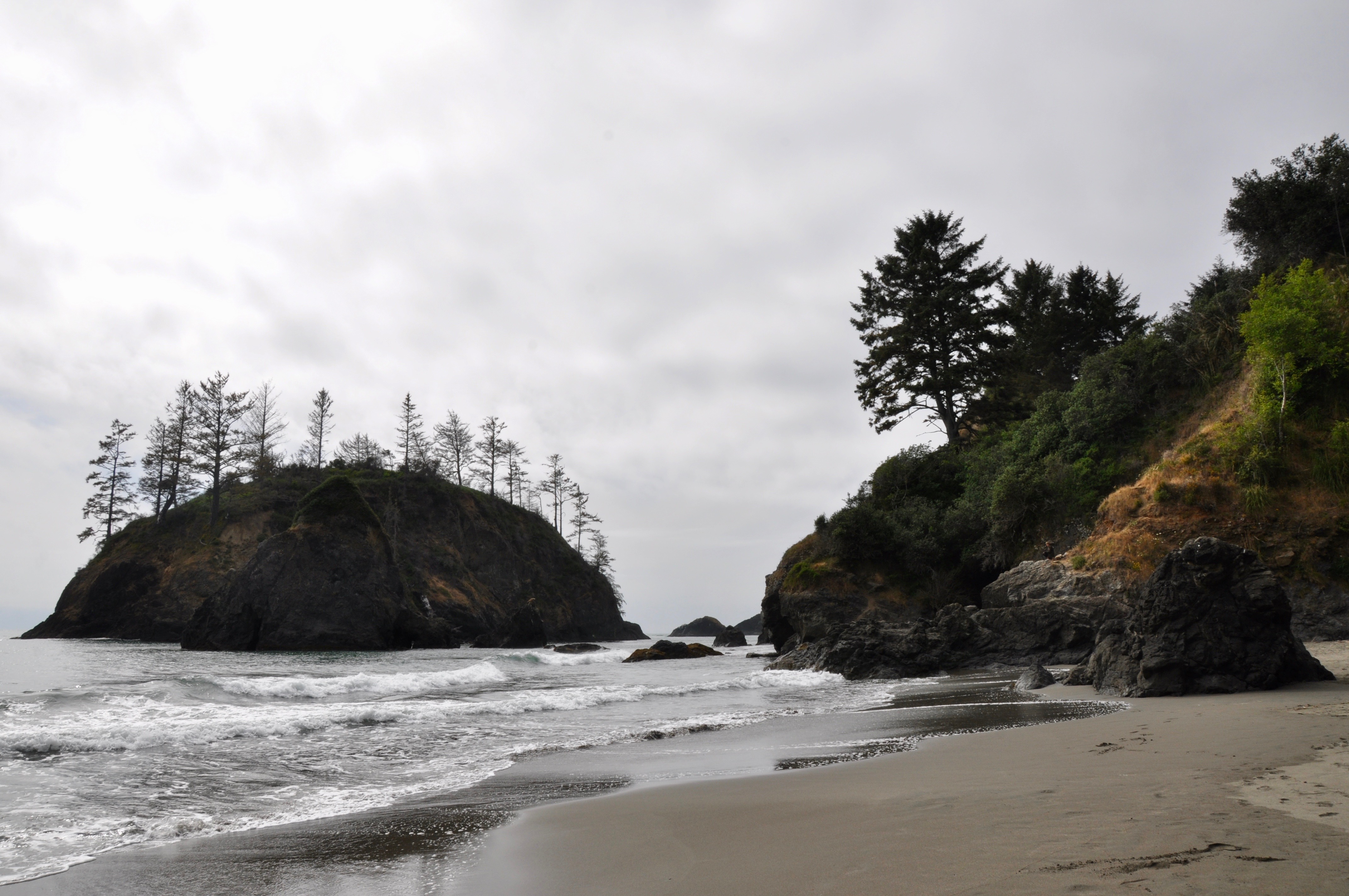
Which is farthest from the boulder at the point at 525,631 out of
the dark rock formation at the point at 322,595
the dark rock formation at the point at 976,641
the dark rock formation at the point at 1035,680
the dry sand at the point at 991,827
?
the dry sand at the point at 991,827

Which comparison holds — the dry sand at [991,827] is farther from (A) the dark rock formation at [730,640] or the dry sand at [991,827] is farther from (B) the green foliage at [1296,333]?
(A) the dark rock formation at [730,640]

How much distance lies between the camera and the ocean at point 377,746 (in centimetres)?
428

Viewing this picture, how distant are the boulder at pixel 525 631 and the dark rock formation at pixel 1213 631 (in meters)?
39.0

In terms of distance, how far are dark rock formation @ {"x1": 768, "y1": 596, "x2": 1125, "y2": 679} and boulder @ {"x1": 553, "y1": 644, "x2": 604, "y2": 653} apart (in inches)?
774

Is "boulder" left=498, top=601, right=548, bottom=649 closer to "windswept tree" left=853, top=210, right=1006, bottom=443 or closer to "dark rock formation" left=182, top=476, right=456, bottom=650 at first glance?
"dark rock formation" left=182, top=476, right=456, bottom=650

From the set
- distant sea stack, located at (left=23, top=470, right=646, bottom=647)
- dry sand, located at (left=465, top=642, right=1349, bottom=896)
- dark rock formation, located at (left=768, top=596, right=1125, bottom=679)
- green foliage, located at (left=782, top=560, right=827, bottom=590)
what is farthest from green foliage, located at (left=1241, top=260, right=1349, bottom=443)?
distant sea stack, located at (left=23, top=470, right=646, bottom=647)

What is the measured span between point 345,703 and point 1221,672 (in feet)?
41.9

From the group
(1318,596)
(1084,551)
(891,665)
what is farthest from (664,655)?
(1318,596)

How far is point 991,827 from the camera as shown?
10.8 feet

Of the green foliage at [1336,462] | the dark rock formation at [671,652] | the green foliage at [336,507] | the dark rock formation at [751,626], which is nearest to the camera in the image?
the green foliage at [1336,462]

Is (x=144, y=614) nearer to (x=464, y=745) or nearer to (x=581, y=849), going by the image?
(x=464, y=745)

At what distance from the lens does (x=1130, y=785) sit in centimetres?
400

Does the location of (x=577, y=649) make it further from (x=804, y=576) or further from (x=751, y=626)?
(x=751, y=626)

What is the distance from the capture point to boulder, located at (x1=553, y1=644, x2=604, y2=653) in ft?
113
